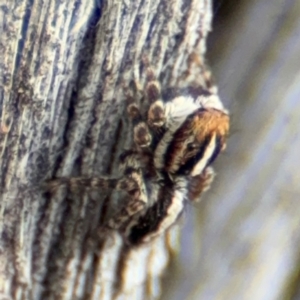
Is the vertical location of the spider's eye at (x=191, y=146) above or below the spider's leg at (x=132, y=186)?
above

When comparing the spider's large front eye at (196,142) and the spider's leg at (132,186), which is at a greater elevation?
the spider's large front eye at (196,142)

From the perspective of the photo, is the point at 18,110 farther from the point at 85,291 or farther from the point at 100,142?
the point at 85,291

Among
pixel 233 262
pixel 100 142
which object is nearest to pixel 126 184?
pixel 100 142

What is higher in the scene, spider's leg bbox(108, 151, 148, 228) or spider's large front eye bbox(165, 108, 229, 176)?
spider's large front eye bbox(165, 108, 229, 176)

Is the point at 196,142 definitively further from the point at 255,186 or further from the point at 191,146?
the point at 255,186

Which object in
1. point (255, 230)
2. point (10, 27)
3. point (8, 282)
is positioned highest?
point (10, 27)
